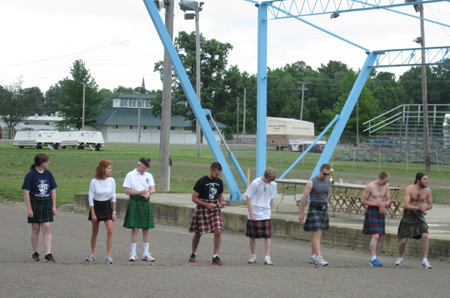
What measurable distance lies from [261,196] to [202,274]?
1.76 meters

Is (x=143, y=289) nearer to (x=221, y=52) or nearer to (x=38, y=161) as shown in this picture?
(x=38, y=161)

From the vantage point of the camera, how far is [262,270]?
25.8 feet

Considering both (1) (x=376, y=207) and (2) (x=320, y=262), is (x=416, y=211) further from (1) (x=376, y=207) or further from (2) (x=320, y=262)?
(2) (x=320, y=262)

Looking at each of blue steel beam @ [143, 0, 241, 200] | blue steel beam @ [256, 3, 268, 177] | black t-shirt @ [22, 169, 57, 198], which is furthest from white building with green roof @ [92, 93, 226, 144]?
black t-shirt @ [22, 169, 57, 198]

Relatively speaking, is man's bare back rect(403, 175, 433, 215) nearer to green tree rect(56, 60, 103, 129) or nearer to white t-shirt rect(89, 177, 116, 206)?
white t-shirt rect(89, 177, 116, 206)

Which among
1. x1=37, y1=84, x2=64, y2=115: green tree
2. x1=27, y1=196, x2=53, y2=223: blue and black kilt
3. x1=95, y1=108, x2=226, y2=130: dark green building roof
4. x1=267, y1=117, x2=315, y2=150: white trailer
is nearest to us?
x1=27, y1=196, x2=53, y2=223: blue and black kilt

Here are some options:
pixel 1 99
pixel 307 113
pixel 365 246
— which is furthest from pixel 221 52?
pixel 365 246

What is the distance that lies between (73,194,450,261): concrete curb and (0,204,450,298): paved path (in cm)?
22

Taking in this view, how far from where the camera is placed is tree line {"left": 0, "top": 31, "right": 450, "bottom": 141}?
74188 mm

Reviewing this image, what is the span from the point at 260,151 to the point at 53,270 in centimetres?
866

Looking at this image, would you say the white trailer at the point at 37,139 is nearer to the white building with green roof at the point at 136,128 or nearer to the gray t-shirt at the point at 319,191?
the white building with green roof at the point at 136,128

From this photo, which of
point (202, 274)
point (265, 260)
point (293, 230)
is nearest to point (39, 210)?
point (202, 274)

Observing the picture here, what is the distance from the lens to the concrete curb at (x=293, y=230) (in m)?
9.60

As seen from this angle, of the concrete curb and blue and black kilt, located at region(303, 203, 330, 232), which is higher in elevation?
blue and black kilt, located at region(303, 203, 330, 232)
